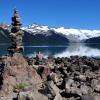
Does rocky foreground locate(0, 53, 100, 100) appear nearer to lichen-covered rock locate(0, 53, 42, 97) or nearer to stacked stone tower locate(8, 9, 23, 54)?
lichen-covered rock locate(0, 53, 42, 97)

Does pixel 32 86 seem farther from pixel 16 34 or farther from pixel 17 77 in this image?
pixel 16 34

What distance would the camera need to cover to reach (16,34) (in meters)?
46.6

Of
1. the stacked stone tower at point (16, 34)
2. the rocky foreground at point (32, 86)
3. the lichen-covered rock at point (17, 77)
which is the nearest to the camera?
the rocky foreground at point (32, 86)

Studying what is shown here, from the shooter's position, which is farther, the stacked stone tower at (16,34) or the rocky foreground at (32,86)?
the stacked stone tower at (16,34)

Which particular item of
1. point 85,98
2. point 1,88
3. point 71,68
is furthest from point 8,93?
point 71,68

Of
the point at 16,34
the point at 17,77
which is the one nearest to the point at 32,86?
the point at 17,77

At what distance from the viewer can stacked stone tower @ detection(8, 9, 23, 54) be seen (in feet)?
148

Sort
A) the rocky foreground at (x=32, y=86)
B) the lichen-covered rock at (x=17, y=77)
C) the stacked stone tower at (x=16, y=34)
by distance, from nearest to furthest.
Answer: the rocky foreground at (x=32, y=86) < the lichen-covered rock at (x=17, y=77) < the stacked stone tower at (x=16, y=34)

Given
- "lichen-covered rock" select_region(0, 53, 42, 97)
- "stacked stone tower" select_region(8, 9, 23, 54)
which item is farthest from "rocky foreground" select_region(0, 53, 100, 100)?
"stacked stone tower" select_region(8, 9, 23, 54)

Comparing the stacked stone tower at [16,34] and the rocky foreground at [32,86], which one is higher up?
the stacked stone tower at [16,34]

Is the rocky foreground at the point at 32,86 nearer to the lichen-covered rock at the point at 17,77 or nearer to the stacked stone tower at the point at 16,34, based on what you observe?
the lichen-covered rock at the point at 17,77

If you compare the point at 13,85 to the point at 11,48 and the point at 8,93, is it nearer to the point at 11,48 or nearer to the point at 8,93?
the point at 8,93

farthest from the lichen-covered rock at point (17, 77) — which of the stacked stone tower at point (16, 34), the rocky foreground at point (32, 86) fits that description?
the stacked stone tower at point (16, 34)

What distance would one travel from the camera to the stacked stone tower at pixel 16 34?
45.2 m
